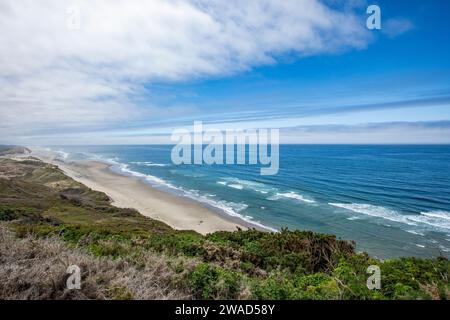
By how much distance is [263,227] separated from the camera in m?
29.0

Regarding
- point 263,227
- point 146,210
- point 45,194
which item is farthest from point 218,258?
point 45,194

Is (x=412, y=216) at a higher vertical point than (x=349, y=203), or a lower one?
lower

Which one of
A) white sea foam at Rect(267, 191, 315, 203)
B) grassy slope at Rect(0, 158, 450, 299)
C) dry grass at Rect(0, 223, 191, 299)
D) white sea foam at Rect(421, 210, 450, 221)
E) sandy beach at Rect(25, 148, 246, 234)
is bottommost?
sandy beach at Rect(25, 148, 246, 234)

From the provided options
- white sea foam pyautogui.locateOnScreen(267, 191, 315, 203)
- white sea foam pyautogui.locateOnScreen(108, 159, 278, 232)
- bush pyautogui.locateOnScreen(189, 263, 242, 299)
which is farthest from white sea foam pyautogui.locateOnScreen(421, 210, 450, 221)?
bush pyautogui.locateOnScreen(189, 263, 242, 299)

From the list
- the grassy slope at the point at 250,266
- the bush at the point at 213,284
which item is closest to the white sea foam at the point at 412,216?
the grassy slope at the point at 250,266

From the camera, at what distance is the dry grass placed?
4.68m

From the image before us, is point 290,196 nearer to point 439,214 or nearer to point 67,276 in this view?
point 439,214

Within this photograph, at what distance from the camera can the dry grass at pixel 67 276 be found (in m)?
4.68

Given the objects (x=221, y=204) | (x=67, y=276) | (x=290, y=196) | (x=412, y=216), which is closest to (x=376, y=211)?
(x=412, y=216)

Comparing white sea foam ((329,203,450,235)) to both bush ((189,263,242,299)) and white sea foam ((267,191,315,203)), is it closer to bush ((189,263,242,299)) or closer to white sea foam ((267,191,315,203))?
white sea foam ((267,191,315,203))

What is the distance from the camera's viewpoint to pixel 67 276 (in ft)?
16.3

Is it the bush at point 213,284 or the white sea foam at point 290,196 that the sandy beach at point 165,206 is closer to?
the white sea foam at point 290,196
